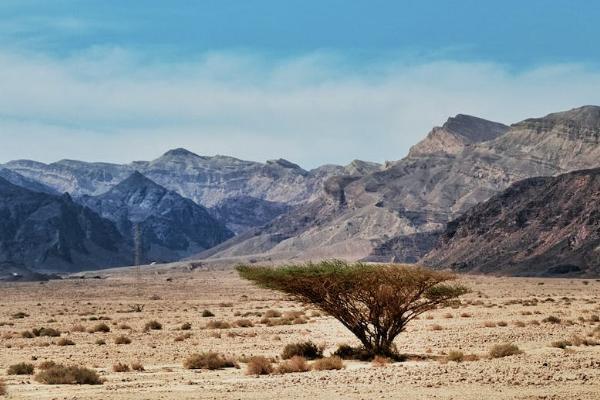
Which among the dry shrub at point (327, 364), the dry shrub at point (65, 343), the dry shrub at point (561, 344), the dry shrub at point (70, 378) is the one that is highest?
the dry shrub at point (561, 344)

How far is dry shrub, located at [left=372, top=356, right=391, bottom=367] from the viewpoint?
28.9 metres

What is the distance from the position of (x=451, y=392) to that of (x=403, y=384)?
5.92 ft

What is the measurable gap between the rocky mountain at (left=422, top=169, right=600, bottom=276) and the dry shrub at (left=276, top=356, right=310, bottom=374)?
111585mm

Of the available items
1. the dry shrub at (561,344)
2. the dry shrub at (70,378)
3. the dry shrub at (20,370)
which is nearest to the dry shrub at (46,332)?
the dry shrub at (20,370)

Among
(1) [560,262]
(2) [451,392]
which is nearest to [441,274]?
(2) [451,392]

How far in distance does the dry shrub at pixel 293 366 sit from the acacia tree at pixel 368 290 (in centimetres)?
316

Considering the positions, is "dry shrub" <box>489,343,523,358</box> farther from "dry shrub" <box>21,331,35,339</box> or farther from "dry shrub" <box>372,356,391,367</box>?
"dry shrub" <box>21,331,35,339</box>

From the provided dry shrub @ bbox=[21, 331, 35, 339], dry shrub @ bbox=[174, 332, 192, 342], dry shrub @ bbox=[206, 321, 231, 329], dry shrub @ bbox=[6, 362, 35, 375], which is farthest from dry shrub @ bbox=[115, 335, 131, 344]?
dry shrub @ bbox=[6, 362, 35, 375]

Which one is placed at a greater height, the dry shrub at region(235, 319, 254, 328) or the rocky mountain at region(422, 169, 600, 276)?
the rocky mountain at region(422, 169, 600, 276)

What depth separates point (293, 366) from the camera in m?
28.5

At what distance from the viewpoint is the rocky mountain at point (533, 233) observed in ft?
473

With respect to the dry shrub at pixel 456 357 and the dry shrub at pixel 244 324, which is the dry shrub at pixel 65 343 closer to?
the dry shrub at pixel 244 324

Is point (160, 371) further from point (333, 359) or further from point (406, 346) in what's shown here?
point (406, 346)

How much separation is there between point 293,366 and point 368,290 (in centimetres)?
392
